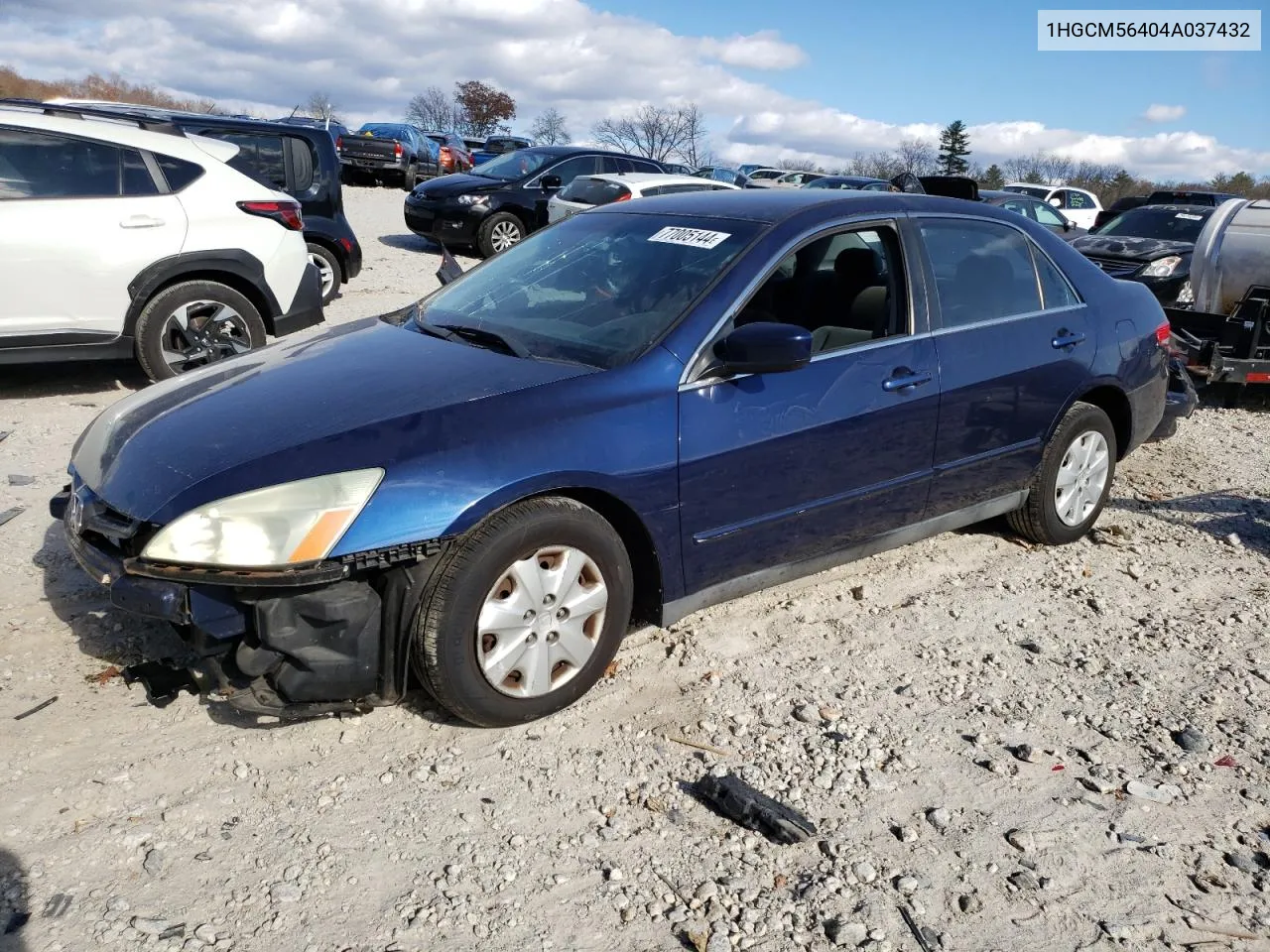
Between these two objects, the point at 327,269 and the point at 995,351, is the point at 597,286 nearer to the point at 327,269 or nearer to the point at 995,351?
the point at 995,351

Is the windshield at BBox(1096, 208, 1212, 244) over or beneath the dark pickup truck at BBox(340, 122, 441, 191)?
beneath

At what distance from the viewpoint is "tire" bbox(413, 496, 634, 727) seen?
3.04 meters

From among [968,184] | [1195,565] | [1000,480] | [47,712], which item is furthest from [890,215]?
[47,712]

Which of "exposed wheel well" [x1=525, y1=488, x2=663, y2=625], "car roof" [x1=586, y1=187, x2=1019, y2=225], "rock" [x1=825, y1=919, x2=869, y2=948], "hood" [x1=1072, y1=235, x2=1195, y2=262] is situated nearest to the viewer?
"rock" [x1=825, y1=919, x2=869, y2=948]

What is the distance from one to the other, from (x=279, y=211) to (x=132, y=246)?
3.62 feet

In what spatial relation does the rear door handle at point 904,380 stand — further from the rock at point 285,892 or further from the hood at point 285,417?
Result: the rock at point 285,892

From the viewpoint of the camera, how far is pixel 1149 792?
3191mm

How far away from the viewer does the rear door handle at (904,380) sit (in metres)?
4.06

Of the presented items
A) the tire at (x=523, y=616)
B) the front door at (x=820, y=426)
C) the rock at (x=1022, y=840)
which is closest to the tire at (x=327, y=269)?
the front door at (x=820, y=426)

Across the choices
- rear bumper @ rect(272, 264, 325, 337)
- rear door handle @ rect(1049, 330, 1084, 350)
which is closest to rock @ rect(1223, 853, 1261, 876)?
rear door handle @ rect(1049, 330, 1084, 350)

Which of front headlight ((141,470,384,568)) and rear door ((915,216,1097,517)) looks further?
rear door ((915,216,1097,517))

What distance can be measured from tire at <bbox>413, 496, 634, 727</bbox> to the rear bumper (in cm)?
478

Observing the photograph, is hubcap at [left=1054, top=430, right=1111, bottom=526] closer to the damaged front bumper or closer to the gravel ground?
the gravel ground

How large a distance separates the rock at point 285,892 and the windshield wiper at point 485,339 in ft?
5.97
